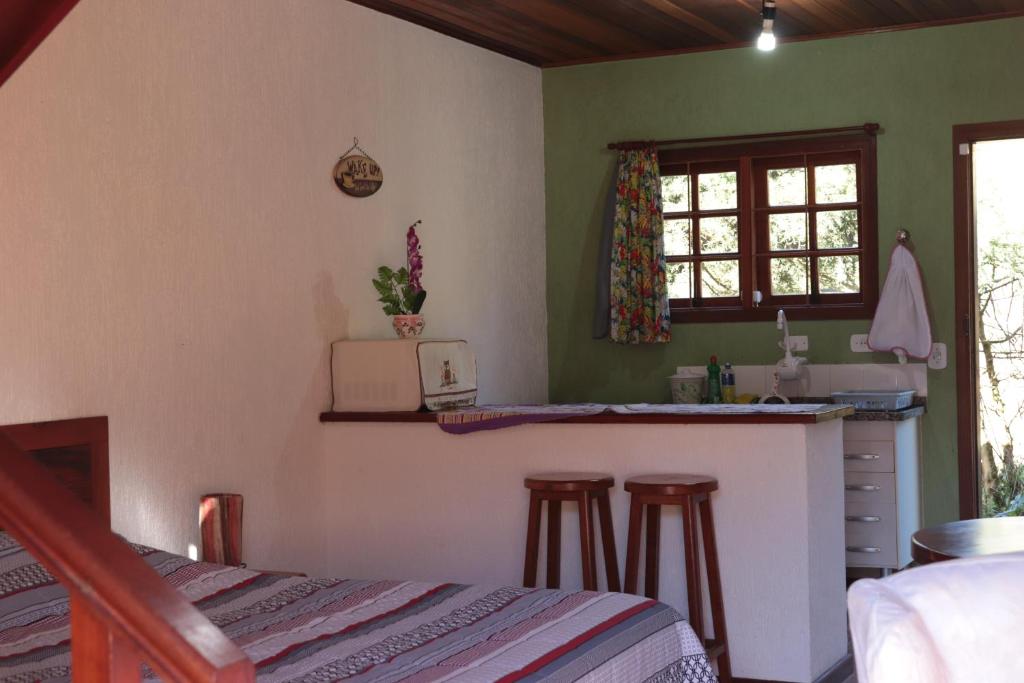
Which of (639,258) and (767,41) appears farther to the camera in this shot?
(639,258)

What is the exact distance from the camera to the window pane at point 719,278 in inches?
241

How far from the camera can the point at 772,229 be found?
604cm

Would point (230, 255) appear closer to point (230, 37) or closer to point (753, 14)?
point (230, 37)

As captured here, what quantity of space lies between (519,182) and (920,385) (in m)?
2.19

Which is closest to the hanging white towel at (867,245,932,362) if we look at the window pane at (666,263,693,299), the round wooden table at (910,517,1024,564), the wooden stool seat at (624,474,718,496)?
the window pane at (666,263,693,299)

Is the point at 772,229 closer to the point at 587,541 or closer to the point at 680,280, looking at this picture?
the point at 680,280

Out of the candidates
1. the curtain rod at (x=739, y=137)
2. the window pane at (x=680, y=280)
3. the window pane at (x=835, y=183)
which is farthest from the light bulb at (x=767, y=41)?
the window pane at (x=680, y=280)

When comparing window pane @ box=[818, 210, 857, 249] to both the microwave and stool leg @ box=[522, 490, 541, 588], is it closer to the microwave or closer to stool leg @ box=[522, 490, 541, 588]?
the microwave

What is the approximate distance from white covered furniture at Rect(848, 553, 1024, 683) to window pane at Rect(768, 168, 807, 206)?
4.80 meters

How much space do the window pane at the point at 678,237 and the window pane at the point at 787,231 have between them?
1.37 ft

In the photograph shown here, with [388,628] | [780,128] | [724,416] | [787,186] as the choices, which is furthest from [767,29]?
[388,628]

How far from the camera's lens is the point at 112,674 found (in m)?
0.98

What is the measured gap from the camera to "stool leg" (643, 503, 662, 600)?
4043 millimetres

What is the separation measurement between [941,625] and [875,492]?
407 centimetres
